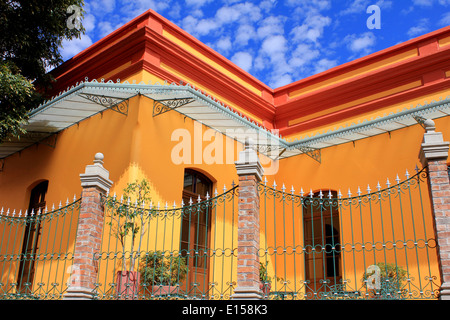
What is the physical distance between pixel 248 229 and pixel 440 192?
80.4 inches

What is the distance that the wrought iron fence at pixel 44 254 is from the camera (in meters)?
6.55

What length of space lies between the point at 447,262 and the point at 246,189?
2.18 meters

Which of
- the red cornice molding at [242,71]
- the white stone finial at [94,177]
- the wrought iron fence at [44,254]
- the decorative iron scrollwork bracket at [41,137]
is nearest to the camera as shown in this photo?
the white stone finial at [94,177]

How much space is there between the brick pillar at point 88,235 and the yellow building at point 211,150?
1856 mm

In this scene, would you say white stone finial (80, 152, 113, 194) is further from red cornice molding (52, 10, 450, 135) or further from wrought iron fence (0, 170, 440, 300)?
red cornice molding (52, 10, 450, 135)

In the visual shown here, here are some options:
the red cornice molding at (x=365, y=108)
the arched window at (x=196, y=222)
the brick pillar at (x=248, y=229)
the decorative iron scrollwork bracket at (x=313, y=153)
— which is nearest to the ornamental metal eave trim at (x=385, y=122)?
the decorative iron scrollwork bracket at (x=313, y=153)

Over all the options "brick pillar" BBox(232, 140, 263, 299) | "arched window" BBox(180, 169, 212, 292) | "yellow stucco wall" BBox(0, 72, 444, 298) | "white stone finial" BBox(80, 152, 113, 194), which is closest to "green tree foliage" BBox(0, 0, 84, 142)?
"yellow stucco wall" BBox(0, 72, 444, 298)

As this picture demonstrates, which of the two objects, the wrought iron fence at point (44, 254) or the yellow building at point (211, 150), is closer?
the wrought iron fence at point (44, 254)

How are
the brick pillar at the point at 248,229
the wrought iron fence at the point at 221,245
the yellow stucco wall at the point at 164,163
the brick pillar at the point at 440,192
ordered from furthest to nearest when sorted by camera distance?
the yellow stucco wall at the point at 164,163
the wrought iron fence at the point at 221,245
the brick pillar at the point at 248,229
the brick pillar at the point at 440,192

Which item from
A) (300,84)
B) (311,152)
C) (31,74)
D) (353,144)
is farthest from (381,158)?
(31,74)

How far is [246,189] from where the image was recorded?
5184mm

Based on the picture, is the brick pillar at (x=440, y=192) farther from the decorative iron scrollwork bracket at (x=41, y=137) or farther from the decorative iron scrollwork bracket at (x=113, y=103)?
the decorative iron scrollwork bracket at (x=41, y=137)

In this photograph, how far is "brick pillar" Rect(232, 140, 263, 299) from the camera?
4.79 metres
